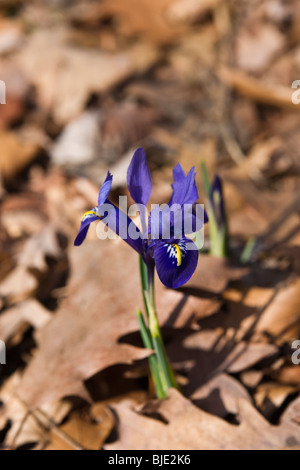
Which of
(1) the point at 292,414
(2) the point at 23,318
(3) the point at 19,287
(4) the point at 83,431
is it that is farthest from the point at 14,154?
(1) the point at 292,414

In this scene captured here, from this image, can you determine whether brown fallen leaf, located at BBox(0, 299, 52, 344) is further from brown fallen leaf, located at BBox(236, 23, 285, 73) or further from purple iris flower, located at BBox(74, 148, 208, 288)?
brown fallen leaf, located at BBox(236, 23, 285, 73)

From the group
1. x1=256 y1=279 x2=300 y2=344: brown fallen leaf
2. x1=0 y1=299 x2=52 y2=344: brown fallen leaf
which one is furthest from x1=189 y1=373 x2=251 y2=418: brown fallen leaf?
x1=0 y1=299 x2=52 y2=344: brown fallen leaf

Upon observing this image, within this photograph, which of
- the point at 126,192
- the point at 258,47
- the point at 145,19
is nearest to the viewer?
the point at 126,192

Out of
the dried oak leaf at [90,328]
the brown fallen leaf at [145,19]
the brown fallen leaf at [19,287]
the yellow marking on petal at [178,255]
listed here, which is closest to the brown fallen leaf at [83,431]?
the dried oak leaf at [90,328]

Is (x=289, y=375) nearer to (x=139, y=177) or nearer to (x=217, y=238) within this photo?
(x=217, y=238)

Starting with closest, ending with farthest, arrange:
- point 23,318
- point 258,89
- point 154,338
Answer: point 154,338 < point 23,318 < point 258,89

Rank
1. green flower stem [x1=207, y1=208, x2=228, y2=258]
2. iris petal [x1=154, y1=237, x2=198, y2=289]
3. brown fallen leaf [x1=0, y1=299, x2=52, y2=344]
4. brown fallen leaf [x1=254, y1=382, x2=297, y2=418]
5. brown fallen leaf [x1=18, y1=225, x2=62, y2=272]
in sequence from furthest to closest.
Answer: brown fallen leaf [x1=18, y1=225, x2=62, y2=272] → brown fallen leaf [x1=0, y1=299, x2=52, y2=344] → green flower stem [x1=207, y1=208, x2=228, y2=258] → brown fallen leaf [x1=254, y1=382, x2=297, y2=418] → iris petal [x1=154, y1=237, x2=198, y2=289]

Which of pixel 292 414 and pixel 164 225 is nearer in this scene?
pixel 164 225

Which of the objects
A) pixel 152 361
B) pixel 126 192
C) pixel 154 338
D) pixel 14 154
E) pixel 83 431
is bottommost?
pixel 83 431
